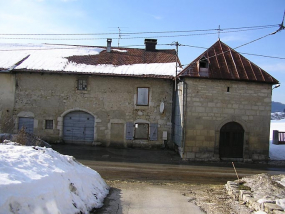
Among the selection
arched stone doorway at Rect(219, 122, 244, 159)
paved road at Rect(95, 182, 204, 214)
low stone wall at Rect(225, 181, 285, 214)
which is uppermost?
arched stone doorway at Rect(219, 122, 244, 159)

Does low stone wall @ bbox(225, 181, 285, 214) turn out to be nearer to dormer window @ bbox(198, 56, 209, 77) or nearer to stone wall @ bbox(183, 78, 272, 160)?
stone wall @ bbox(183, 78, 272, 160)

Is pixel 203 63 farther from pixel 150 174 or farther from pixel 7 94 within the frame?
pixel 7 94

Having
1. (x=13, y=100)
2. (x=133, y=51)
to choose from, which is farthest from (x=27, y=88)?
(x=133, y=51)

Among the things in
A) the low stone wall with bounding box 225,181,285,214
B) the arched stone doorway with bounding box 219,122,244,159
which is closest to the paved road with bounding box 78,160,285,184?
the arched stone doorway with bounding box 219,122,244,159

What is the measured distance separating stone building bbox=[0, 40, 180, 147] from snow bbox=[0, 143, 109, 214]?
→ 10.3 metres

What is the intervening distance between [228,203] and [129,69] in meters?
12.4

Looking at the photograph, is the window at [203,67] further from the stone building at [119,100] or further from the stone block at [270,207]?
the stone block at [270,207]

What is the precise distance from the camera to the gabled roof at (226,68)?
1595cm

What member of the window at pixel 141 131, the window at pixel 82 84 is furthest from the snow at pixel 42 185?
the window at pixel 141 131

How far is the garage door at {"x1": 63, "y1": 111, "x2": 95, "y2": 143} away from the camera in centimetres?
1789

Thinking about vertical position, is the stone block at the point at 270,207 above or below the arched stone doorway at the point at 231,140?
below

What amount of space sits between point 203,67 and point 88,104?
7.52m

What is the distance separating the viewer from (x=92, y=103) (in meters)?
17.8

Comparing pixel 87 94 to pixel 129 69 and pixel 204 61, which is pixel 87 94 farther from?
pixel 204 61
